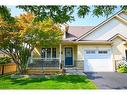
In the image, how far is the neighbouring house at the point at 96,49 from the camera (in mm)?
19078

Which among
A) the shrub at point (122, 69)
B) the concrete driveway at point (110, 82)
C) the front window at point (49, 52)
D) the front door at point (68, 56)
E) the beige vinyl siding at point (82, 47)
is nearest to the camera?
the concrete driveway at point (110, 82)

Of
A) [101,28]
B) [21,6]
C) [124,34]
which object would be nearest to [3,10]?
[21,6]

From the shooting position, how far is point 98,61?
19.1 m

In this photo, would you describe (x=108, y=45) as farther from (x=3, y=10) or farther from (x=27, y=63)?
(x=3, y=10)

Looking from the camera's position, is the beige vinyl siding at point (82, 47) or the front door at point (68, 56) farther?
the front door at point (68, 56)

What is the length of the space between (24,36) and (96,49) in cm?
662

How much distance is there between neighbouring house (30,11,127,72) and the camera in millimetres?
19078

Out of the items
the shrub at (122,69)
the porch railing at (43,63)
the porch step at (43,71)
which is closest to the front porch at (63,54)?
the porch railing at (43,63)

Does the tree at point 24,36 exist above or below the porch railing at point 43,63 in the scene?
above

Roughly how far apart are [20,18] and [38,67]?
147 inches

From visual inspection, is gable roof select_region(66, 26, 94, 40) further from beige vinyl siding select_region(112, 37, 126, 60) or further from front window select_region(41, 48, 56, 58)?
beige vinyl siding select_region(112, 37, 126, 60)

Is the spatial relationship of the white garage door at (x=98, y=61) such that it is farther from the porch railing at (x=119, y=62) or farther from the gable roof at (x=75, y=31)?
the gable roof at (x=75, y=31)

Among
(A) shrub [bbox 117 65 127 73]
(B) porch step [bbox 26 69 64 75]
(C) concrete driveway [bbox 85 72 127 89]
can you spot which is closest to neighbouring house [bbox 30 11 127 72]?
(A) shrub [bbox 117 65 127 73]

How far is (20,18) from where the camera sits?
52.7ft
